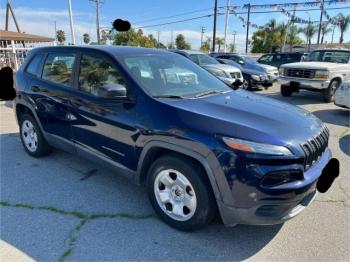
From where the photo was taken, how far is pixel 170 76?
11.4 feet

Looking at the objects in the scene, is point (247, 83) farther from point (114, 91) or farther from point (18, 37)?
point (18, 37)

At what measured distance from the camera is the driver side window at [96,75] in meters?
3.23

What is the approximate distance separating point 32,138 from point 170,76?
2562 mm

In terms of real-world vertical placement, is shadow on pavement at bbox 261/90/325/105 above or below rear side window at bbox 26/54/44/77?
below

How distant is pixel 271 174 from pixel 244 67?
1126cm

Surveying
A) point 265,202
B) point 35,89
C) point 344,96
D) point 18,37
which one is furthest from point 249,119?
point 18,37

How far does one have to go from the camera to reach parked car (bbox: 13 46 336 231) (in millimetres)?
2307

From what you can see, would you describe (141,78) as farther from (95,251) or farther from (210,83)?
(95,251)

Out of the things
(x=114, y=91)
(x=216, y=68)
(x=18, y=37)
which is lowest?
(x=114, y=91)

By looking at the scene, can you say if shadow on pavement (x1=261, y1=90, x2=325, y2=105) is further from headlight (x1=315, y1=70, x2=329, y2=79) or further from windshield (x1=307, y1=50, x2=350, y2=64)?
windshield (x1=307, y1=50, x2=350, y2=64)

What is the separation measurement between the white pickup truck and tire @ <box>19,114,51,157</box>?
26.6 feet

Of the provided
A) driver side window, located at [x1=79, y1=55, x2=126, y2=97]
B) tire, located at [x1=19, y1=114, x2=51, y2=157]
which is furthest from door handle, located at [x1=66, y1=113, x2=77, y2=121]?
tire, located at [x1=19, y1=114, x2=51, y2=157]

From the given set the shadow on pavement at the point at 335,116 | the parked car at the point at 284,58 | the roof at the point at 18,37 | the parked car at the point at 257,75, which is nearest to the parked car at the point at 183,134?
the shadow on pavement at the point at 335,116

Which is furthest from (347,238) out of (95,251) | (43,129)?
(43,129)
